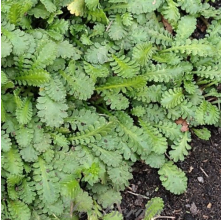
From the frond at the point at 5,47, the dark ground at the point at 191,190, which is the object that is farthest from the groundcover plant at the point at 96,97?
the dark ground at the point at 191,190

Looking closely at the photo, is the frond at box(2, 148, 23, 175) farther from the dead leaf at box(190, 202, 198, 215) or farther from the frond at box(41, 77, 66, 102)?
the dead leaf at box(190, 202, 198, 215)

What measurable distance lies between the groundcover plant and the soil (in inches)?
4.5

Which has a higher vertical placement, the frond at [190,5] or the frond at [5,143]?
the frond at [190,5]

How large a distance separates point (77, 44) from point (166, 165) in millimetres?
1111

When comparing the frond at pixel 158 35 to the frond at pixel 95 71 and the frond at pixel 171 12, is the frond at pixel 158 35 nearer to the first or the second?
the frond at pixel 171 12

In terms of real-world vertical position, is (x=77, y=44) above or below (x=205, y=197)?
above

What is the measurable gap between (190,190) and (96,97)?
0.99 metres

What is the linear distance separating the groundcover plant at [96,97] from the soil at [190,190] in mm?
114

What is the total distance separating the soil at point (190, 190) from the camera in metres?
3.31

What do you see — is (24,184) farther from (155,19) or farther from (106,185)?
(155,19)

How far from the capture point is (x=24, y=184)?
3.00 meters

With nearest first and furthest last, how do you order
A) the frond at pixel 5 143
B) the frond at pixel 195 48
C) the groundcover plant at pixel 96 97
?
the frond at pixel 5 143, the groundcover plant at pixel 96 97, the frond at pixel 195 48

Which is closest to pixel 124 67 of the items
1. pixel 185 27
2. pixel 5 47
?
pixel 185 27

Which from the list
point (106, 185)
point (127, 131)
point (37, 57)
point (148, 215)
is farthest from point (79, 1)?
point (148, 215)
